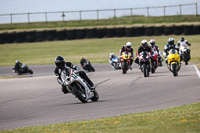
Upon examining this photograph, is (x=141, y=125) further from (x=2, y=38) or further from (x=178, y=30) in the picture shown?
(x=2, y=38)

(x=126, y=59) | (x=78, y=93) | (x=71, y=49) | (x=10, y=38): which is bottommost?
(x=71, y=49)

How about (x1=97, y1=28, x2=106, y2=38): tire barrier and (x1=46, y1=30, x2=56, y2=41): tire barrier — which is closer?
(x1=97, y1=28, x2=106, y2=38): tire barrier

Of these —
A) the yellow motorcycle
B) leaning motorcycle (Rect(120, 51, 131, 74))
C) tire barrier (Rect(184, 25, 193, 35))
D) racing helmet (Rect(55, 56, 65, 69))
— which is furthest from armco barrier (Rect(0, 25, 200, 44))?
racing helmet (Rect(55, 56, 65, 69))

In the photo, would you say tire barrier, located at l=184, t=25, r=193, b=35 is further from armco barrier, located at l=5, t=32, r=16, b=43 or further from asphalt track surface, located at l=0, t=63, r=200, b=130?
asphalt track surface, located at l=0, t=63, r=200, b=130

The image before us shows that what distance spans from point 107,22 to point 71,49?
8.67 meters

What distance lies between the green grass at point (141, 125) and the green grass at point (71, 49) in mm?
29869

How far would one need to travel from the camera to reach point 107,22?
2085 inches

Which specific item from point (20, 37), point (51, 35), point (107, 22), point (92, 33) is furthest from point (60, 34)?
point (107, 22)

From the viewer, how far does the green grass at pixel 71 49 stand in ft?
133

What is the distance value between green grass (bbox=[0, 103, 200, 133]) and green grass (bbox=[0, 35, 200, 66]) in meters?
29.9

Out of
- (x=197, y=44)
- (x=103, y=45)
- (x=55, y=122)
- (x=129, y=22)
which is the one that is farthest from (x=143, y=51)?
(x=129, y=22)

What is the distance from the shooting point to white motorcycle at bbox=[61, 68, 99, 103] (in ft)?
36.2

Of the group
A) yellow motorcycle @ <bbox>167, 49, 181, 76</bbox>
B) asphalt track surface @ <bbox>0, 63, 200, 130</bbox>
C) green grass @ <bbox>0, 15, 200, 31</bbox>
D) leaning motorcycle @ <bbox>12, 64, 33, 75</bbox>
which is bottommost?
leaning motorcycle @ <bbox>12, 64, 33, 75</bbox>

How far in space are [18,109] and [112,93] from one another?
3.42 metres
